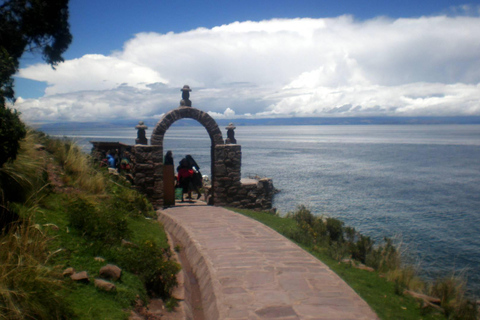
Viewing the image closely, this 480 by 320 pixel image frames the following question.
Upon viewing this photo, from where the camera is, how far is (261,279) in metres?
6.60

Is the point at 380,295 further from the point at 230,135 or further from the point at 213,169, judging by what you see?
the point at 230,135

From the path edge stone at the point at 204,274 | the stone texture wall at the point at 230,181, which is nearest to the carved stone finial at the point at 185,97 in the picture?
the stone texture wall at the point at 230,181

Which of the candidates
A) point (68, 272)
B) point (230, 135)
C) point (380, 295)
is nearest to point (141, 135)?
point (230, 135)

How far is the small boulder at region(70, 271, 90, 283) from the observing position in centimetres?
516

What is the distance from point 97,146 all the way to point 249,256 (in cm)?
1587

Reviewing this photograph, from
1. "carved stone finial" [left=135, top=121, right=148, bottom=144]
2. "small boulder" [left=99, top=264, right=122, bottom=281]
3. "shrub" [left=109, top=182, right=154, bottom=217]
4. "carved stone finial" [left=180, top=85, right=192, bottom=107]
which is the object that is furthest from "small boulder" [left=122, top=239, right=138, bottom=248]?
"carved stone finial" [left=180, top=85, right=192, bottom=107]

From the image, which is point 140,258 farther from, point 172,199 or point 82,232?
point 172,199

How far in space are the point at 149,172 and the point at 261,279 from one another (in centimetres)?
817

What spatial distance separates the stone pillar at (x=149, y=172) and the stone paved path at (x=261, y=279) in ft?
13.2

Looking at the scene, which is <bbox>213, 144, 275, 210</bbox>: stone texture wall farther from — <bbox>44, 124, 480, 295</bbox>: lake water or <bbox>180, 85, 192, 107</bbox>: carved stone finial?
<bbox>44, 124, 480, 295</bbox>: lake water

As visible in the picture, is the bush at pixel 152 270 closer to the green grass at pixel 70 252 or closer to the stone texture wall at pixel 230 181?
the green grass at pixel 70 252

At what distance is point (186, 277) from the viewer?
24.2ft

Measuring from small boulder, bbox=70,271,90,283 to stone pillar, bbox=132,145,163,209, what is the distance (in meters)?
8.61

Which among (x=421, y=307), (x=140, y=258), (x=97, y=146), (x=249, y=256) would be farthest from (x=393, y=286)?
(x=97, y=146)
